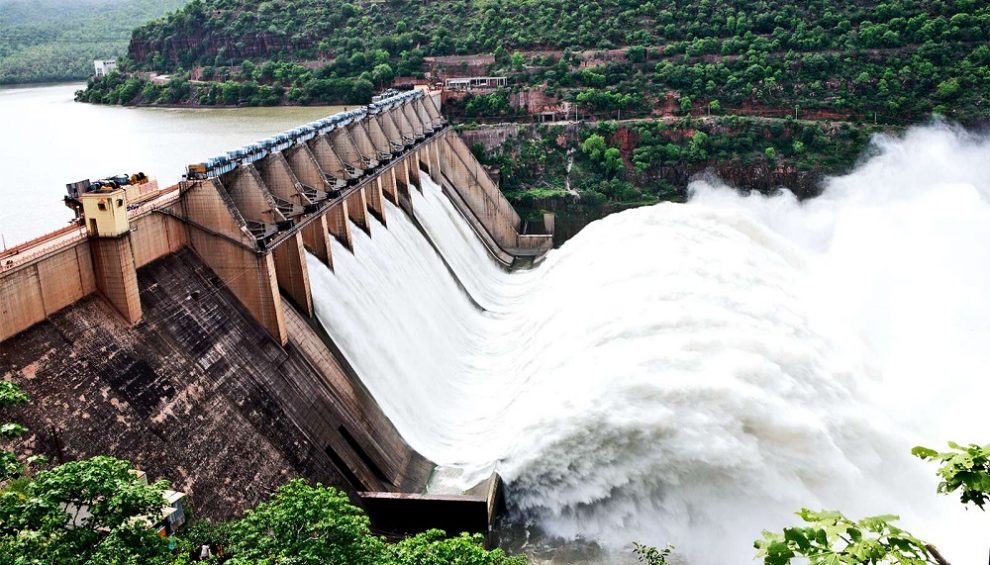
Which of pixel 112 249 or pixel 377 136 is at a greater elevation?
pixel 112 249

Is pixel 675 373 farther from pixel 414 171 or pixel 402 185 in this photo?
pixel 414 171

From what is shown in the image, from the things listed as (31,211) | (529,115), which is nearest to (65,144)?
(31,211)

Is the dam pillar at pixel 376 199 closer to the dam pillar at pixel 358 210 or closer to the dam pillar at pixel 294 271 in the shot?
the dam pillar at pixel 358 210

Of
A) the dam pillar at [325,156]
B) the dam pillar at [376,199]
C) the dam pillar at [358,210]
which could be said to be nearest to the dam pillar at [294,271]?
the dam pillar at [358,210]

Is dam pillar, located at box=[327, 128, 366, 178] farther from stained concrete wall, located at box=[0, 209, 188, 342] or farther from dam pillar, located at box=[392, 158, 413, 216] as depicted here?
stained concrete wall, located at box=[0, 209, 188, 342]

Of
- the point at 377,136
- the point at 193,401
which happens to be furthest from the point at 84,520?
the point at 377,136

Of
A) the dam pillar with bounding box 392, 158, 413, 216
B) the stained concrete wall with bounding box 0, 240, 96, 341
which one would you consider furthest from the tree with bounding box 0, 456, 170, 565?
the dam pillar with bounding box 392, 158, 413, 216

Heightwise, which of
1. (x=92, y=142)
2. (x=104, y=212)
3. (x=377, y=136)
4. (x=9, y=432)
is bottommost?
(x=92, y=142)
